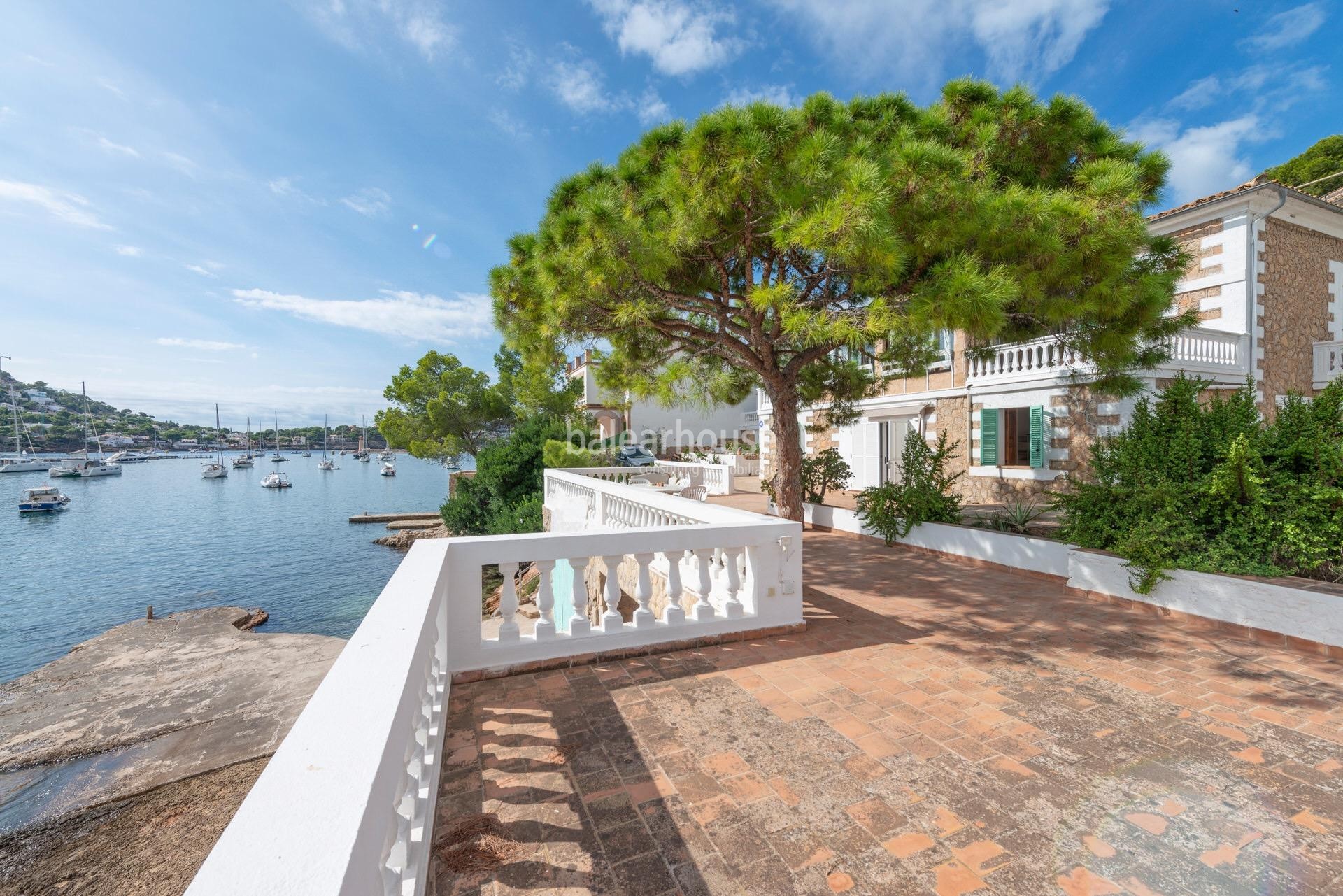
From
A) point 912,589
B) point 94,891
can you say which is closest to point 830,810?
point 912,589

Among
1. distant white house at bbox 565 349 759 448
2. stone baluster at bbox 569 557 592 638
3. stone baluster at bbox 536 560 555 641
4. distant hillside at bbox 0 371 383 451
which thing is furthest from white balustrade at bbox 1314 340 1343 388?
distant hillside at bbox 0 371 383 451

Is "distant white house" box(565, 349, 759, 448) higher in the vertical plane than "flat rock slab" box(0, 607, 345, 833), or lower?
higher

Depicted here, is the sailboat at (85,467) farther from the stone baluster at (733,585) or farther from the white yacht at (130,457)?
the stone baluster at (733,585)

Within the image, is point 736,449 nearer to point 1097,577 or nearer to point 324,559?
point 1097,577

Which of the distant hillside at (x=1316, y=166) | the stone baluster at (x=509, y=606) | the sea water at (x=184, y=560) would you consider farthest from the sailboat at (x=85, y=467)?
the distant hillside at (x=1316, y=166)

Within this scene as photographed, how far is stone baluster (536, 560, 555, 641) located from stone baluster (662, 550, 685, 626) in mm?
854

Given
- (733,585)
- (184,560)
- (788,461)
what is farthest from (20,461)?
(733,585)

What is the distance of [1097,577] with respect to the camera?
18.0 feet

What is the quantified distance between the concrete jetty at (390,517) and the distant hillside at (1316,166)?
41522 millimetres

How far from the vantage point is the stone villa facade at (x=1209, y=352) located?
35.7 ft

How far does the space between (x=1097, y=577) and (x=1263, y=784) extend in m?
3.52

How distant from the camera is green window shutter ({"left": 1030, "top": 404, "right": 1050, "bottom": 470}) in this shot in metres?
11.6

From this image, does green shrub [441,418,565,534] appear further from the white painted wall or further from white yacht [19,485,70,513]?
white yacht [19,485,70,513]

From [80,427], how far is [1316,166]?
12371 centimetres
